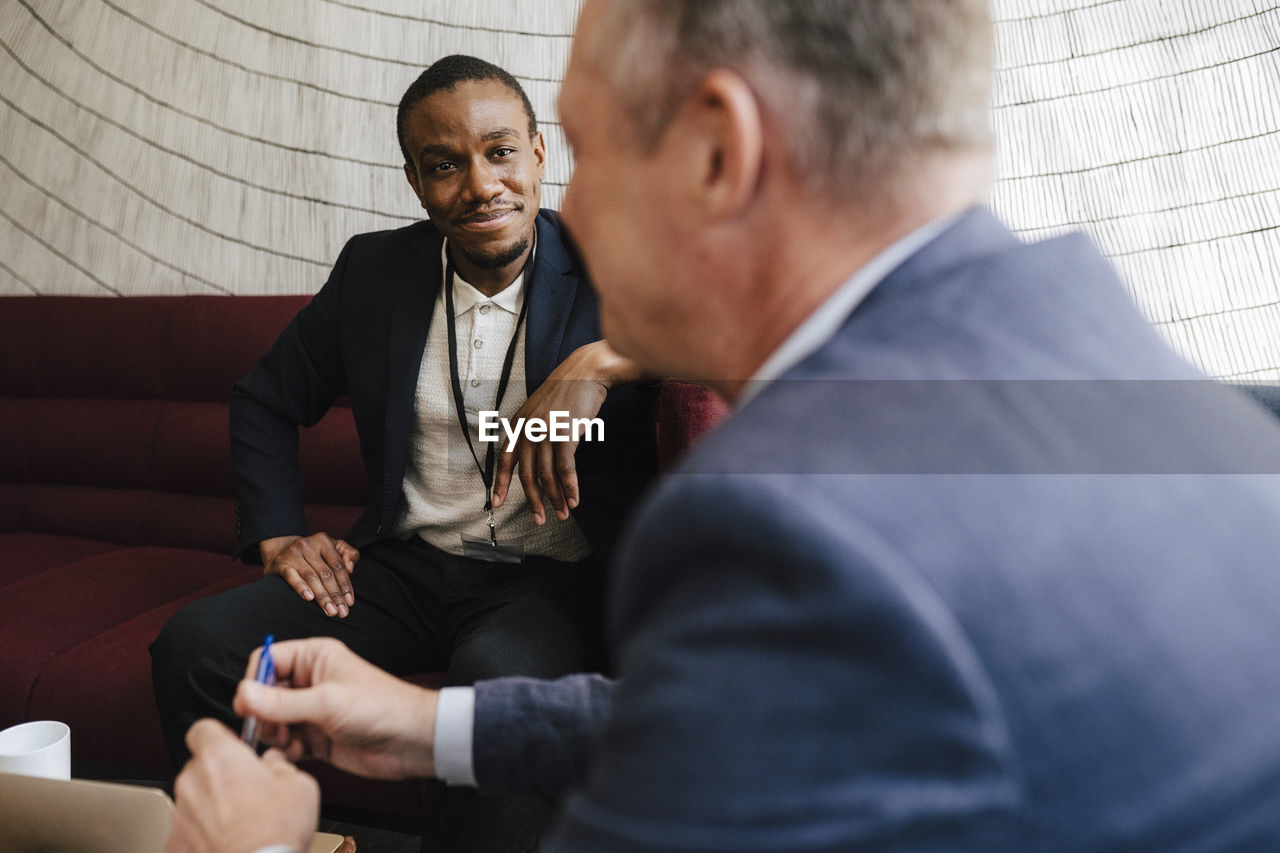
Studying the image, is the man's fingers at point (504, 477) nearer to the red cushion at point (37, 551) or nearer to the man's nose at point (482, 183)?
the man's nose at point (482, 183)

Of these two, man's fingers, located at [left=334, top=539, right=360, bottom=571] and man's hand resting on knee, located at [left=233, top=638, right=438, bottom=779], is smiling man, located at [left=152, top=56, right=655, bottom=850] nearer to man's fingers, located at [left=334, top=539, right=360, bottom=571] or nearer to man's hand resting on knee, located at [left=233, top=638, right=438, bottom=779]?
man's fingers, located at [left=334, top=539, right=360, bottom=571]

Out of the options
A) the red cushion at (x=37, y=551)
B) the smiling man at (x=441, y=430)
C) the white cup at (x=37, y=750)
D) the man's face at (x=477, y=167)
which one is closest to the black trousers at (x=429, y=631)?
the smiling man at (x=441, y=430)

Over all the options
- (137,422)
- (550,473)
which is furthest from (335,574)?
(137,422)

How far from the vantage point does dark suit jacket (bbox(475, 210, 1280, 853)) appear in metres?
0.35

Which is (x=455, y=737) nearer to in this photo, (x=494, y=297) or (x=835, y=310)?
(x=835, y=310)

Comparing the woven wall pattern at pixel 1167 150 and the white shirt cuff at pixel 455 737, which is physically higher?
the woven wall pattern at pixel 1167 150

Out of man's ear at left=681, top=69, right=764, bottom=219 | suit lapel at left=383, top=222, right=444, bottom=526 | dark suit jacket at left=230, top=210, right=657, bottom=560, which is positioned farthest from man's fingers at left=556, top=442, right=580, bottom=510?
man's ear at left=681, top=69, right=764, bottom=219

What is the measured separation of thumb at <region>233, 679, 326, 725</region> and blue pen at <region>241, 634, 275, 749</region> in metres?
0.01

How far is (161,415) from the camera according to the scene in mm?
2275

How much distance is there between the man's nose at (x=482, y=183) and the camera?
1.65m

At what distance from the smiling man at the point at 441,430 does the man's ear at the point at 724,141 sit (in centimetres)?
96

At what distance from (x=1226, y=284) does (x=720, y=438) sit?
1.95m

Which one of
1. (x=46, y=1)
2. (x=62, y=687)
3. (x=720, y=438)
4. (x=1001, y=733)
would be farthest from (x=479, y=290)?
(x=46, y=1)

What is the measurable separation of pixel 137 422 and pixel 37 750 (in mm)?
1480
